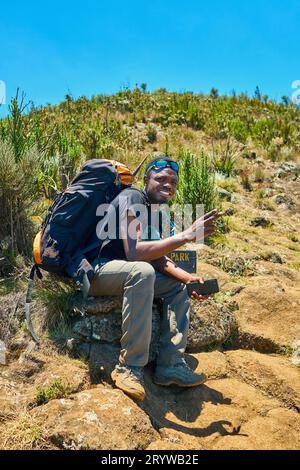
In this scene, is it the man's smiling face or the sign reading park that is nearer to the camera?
the man's smiling face

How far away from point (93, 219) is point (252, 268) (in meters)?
3.05

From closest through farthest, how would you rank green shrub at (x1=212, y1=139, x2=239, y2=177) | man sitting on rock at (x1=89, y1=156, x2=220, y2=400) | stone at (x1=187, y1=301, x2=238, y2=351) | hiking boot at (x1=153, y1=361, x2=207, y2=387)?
man sitting on rock at (x1=89, y1=156, x2=220, y2=400) < hiking boot at (x1=153, y1=361, x2=207, y2=387) < stone at (x1=187, y1=301, x2=238, y2=351) < green shrub at (x1=212, y1=139, x2=239, y2=177)

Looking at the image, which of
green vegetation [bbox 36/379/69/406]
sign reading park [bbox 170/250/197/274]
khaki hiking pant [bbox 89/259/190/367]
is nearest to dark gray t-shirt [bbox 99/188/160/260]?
khaki hiking pant [bbox 89/259/190/367]

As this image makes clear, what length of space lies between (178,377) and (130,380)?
450 millimetres

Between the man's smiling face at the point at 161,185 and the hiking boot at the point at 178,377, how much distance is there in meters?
1.27

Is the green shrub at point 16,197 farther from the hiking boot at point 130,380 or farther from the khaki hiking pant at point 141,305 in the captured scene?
the hiking boot at point 130,380

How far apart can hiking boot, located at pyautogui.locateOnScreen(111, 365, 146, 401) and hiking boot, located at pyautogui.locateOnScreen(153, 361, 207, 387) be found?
1.07 feet

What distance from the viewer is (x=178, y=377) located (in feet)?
11.3

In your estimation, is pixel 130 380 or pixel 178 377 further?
pixel 178 377

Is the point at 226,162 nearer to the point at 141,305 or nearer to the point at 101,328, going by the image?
the point at 101,328

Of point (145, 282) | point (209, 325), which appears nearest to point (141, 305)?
point (145, 282)

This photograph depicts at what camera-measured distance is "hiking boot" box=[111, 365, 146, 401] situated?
122 inches

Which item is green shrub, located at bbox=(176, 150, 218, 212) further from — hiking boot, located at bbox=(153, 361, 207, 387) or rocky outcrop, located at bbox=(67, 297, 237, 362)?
hiking boot, located at bbox=(153, 361, 207, 387)

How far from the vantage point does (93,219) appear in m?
3.38
